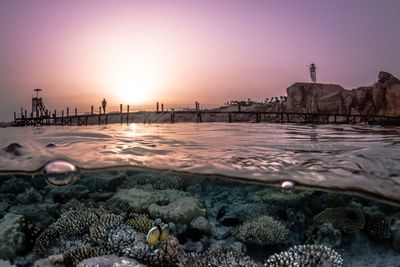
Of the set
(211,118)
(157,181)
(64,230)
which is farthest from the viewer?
(211,118)

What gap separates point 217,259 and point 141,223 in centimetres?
209

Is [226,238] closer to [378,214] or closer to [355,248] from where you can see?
Answer: [355,248]

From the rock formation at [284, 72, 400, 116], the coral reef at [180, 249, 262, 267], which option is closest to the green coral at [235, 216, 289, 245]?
the coral reef at [180, 249, 262, 267]

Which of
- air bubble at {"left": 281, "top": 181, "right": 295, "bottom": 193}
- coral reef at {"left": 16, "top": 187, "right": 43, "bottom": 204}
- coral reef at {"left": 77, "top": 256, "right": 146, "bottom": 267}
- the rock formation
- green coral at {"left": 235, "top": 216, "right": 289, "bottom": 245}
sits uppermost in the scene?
the rock formation

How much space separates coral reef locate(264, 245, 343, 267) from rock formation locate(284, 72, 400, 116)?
Answer: 51.2 m

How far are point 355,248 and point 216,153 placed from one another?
4632 millimetres

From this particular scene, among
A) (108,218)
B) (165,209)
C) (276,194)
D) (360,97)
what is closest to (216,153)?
(276,194)

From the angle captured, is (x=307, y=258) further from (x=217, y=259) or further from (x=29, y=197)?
(x=29, y=197)

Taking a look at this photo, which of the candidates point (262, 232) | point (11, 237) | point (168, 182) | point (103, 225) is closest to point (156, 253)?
point (103, 225)

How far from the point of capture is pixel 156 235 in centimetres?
618

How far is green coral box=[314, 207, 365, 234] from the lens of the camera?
26.5 ft

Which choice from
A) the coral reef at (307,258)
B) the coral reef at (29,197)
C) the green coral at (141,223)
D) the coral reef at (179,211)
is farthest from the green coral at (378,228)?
the coral reef at (29,197)

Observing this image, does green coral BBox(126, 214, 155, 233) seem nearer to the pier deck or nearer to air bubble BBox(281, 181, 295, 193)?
air bubble BBox(281, 181, 295, 193)

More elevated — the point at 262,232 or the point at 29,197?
the point at 29,197
